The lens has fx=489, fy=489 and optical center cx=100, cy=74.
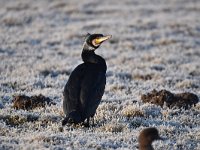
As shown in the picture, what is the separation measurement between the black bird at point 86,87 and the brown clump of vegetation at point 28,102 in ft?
6.67

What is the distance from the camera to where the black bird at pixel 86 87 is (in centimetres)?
1009

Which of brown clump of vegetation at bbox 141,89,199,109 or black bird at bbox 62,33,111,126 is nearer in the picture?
black bird at bbox 62,33,111,126

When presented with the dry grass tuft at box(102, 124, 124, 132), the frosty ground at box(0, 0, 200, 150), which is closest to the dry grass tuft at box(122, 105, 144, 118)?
the frosty ground at box(0, 0, 200, 150)

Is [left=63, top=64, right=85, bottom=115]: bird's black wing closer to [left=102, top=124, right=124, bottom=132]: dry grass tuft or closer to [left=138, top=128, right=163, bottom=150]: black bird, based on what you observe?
[left=102, top=124, right=124, bottom=132]: dry grass tuft

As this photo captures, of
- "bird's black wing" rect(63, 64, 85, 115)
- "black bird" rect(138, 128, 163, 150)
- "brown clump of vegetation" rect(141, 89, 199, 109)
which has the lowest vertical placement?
"brown clump of vegetation" rect(141, 89, 199, 109)

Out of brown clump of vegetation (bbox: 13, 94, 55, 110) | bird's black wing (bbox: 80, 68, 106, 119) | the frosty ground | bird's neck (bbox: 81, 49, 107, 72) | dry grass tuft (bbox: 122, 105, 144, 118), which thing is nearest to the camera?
the frosty ground

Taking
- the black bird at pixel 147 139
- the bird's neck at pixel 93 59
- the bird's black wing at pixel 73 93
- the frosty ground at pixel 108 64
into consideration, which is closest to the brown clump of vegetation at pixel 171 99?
the frosty ground at pixel 108 64

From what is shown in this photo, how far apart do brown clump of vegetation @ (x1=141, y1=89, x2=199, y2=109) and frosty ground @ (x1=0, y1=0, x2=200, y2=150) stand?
346 mm

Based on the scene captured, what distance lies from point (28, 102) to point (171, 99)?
3.88 m

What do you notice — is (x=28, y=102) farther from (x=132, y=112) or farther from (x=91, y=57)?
(x=132, y=112)

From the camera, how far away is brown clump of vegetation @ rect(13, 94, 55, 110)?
40.4 feet

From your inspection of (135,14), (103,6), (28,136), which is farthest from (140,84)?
(103,6)

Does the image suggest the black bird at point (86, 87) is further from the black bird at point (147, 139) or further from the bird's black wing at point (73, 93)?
the black bird at point (147, 139)

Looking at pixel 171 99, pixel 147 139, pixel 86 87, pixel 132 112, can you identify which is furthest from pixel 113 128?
pixel 171 99
